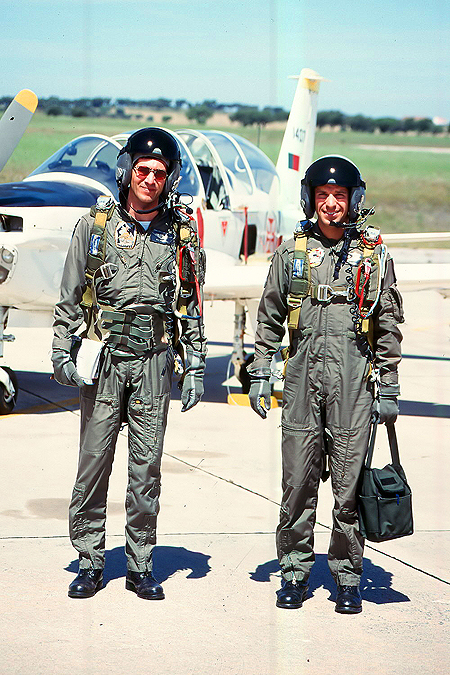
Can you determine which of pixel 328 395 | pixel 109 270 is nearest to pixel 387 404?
pixel 328 395

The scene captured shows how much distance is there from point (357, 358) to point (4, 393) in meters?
4.50

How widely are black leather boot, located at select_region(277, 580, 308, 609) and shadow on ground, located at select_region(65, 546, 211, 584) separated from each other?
0.47 m

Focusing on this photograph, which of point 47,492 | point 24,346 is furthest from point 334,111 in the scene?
point 47,492

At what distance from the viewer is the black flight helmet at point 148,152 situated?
14.2 feet

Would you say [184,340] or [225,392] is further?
[225,392]

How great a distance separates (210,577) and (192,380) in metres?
0.99

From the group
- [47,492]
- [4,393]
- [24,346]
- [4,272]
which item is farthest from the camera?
[24,346]

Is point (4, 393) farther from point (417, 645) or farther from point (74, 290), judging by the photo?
point (417, 645)

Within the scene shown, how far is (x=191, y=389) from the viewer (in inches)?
173

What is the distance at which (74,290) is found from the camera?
4.30 m

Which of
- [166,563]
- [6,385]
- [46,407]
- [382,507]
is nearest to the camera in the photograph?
[382,507]

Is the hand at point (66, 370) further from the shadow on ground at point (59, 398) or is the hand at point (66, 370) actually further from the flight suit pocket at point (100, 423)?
the shadow on ground at point (59, 398)

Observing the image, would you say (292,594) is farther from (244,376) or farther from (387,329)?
(244,376)

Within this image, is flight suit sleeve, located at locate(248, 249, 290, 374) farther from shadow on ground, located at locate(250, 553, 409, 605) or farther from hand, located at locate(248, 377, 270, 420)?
shadow on ground, located at locate(250, 553, 409, 605)
